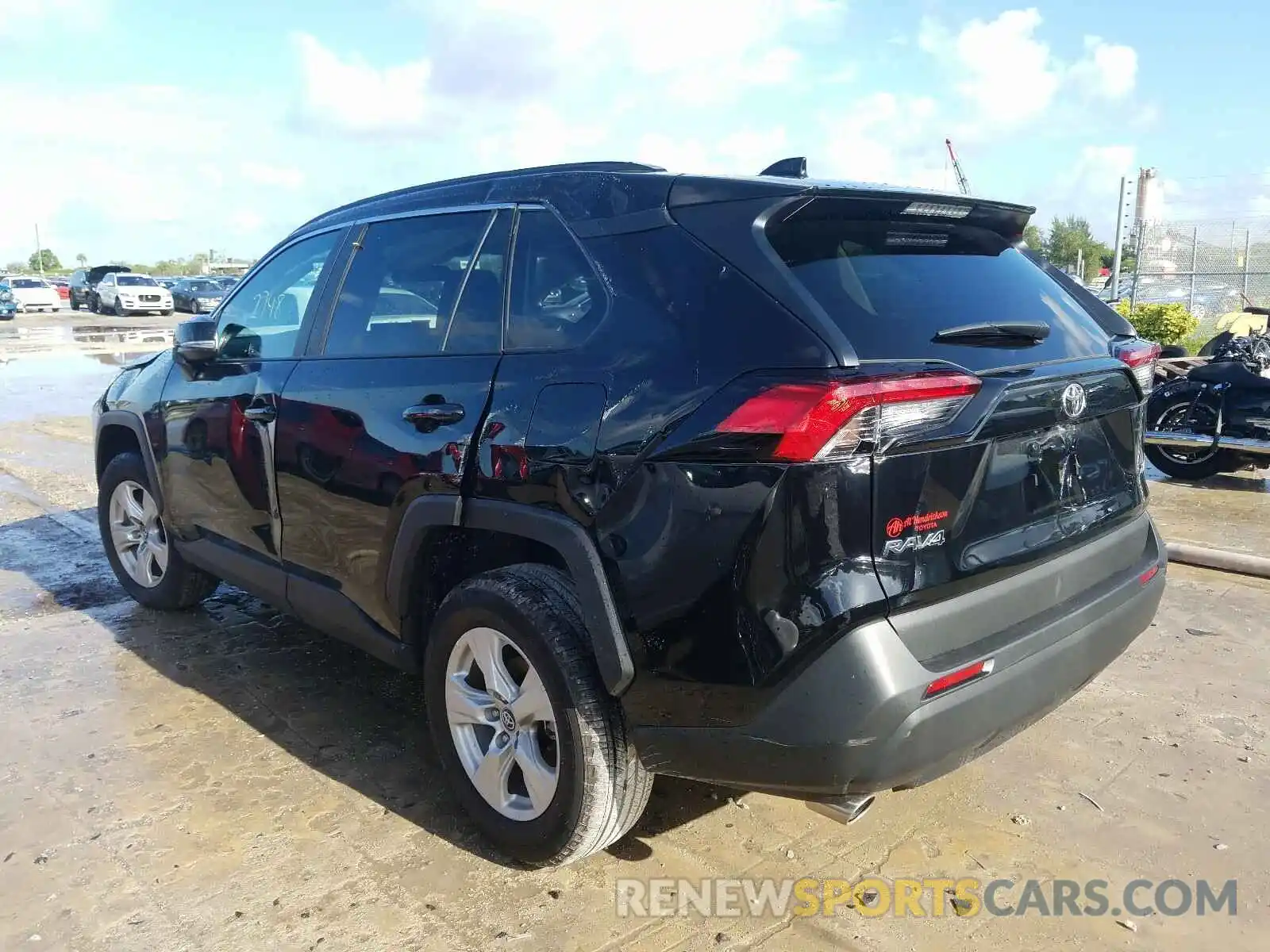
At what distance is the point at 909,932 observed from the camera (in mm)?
2543

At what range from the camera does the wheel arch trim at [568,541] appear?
239 cm

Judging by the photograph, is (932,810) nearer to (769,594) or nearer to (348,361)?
(769,594)

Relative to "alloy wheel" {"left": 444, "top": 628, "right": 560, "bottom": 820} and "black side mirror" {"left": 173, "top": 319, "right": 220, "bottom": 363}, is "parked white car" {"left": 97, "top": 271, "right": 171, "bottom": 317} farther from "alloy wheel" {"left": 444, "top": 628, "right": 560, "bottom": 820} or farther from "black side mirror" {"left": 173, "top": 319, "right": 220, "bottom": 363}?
"alloy wheel" {"left": 444, "top": 628, "right": 560, "bottom": 820}

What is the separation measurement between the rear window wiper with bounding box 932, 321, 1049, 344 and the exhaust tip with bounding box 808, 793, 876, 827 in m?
1.11

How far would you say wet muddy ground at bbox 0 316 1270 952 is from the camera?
2574 millimetres

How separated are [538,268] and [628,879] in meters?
1.75

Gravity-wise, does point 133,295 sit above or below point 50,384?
above

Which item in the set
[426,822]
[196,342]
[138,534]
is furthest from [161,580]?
[426,822]

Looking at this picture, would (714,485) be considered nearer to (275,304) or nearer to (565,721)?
(565,721)

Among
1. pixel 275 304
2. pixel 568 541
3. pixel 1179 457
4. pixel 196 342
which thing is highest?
pixel 275 304

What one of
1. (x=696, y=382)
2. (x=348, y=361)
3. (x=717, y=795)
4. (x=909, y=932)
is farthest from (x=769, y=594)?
(x=348, y=361)

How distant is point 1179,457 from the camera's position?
319 inches

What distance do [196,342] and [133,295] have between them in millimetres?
37675

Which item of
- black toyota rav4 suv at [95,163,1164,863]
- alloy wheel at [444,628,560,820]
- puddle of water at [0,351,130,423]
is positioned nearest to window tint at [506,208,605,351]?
black toyota rav4 suv at [95,163,1164,863]
